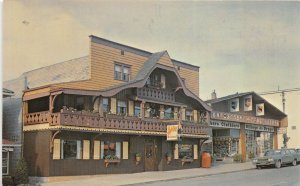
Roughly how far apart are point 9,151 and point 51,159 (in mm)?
2099

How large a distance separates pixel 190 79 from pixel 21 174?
38.0 ft

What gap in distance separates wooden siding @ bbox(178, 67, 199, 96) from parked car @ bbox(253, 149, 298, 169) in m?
4.73

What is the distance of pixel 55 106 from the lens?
63.4ft

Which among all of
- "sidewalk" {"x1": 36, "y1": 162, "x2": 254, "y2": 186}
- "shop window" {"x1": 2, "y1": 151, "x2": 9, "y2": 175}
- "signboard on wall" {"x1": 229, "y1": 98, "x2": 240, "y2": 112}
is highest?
"signboard on wall" {"x1": 229, "y1": 98, "x2": 240, "y2": 112}

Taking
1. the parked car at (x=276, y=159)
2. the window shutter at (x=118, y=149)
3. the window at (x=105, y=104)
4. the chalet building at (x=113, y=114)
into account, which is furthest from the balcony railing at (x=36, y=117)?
the parked car at (x=276, y=159)

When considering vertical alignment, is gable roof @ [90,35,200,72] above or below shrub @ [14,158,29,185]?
above

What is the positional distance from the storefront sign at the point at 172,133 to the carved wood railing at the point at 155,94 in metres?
1.51

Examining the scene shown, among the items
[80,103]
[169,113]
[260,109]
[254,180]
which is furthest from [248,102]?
[80,103]

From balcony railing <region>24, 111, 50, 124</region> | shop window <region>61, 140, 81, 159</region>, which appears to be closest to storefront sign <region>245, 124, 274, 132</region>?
shop window <region>61, 140, 81, 159</region>

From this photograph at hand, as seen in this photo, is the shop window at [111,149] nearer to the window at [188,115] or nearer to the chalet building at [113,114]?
the chalet building at [113,114]

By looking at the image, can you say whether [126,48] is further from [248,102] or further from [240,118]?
[240,118]

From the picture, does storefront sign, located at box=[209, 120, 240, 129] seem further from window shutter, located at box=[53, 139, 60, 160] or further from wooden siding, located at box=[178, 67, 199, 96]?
window shutter, located at box=[53, 139, 60, 160]

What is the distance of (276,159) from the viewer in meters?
23.6

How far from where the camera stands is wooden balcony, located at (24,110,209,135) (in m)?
18.7
